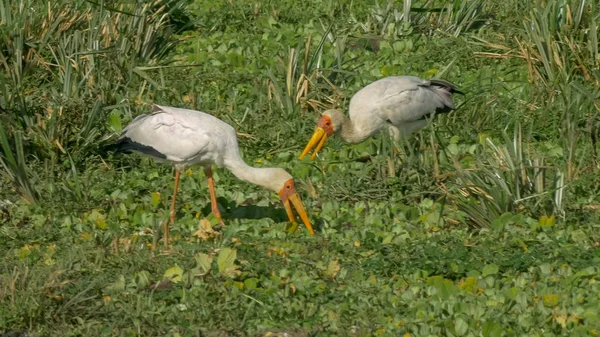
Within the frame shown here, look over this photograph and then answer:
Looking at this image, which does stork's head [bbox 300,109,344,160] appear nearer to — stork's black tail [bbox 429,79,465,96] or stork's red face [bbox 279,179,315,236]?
stork's black tail [bbox 429,79,465,96]

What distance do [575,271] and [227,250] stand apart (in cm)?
180

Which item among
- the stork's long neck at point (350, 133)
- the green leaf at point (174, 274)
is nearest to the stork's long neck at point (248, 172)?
the stork's long neck at point (350, 133)

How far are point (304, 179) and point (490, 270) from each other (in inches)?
91.3

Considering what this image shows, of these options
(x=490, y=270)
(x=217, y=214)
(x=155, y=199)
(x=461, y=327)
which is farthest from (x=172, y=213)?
(x=461, y=327)

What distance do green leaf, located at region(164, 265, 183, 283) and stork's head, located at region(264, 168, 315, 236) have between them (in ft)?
4.21

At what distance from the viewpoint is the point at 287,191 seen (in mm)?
7613

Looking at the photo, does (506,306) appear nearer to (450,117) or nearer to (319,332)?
(319,332)

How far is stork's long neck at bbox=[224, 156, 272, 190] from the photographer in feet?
25.5

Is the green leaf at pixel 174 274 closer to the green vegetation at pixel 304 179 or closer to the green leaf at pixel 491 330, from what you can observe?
the green vegetation at pixel 304 179

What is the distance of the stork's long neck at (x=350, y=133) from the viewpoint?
9.09 m

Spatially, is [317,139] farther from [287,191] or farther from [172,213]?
[172,213]

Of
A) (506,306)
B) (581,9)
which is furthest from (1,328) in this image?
(581,9)

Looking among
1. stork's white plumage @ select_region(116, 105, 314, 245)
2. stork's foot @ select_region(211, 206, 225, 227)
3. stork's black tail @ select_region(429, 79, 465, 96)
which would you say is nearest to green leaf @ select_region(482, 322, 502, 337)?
stork's white plumage @ select_region(116, 105, 314, 245)

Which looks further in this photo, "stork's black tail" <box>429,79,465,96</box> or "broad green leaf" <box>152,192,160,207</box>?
"stork's black tail" <box>429,79,465,96</box>
